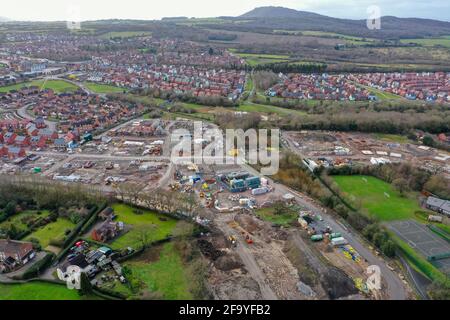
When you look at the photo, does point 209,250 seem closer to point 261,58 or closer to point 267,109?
point 267,109

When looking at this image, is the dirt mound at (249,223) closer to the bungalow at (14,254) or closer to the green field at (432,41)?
the bungalow at (14,254)

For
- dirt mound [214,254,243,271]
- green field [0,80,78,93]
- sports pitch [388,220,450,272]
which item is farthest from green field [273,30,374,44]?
dirt mound [214,254,243,271]

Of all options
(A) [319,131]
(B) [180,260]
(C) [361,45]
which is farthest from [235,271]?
(C) [361,45]

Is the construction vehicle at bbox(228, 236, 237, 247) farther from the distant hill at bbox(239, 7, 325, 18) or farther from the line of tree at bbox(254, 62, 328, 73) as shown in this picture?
the distant hill at bbox(239, 7, 325, 18)

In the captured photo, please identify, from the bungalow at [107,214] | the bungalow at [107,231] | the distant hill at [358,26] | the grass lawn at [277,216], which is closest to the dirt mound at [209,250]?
the grass lawn at [277,216]

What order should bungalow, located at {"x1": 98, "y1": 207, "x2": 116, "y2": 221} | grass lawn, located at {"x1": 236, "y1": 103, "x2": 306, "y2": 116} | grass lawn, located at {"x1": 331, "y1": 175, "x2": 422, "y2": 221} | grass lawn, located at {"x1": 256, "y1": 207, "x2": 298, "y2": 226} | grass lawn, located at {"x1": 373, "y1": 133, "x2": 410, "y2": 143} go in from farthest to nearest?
grass lawn, located at {"x1": 236, "y1": 103, "x2": 306, "y2": 116}, grass lawn, located at {"x1": 373, "y1": 133, "x2": 410, "y2": 143}, grass lawn, located at {"x1": 331, "y1": 175, "x2": 422, "y2": 221}, grass lawn, located at {"x1": 256, "y1": 207, "x2": 298, "y2": 226}, bungalow, located at {"x1": 98, "y1": 207, "x2": 116, "y2": 221}

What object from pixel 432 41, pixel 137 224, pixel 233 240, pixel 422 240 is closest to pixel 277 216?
pixel 233 240

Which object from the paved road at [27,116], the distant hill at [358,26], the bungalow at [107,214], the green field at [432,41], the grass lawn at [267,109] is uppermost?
the distant hill at [358,26]
